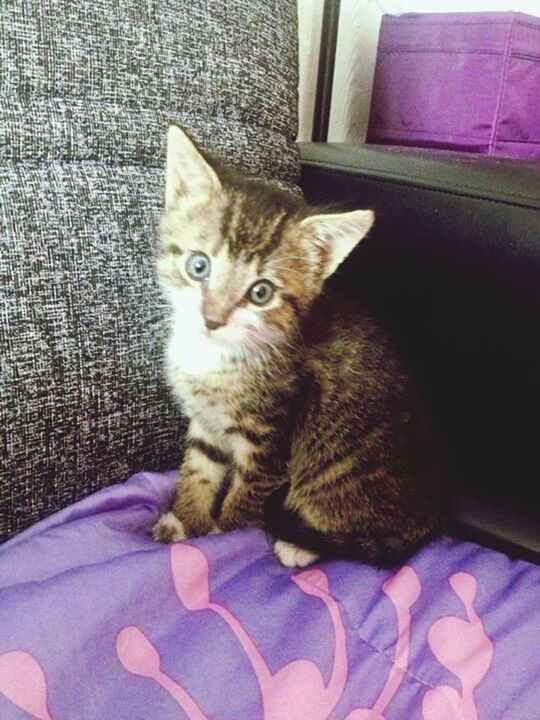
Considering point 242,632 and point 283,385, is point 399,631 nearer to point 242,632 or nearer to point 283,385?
point 242,632

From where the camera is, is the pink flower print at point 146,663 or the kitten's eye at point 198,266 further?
the kitten's eye at point 198,266

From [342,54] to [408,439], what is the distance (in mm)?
977

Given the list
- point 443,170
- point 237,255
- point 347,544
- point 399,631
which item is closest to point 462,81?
point 443,170

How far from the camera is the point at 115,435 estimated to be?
0.88 m

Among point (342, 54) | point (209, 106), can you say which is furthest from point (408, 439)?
point (342, 54)

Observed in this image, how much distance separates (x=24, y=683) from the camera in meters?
0.60

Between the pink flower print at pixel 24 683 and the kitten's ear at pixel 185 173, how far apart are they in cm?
55

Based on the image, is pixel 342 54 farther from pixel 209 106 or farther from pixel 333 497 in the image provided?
pixel 333 497

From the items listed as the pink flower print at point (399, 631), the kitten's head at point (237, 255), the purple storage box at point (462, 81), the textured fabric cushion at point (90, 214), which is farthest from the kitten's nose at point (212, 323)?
the purple storage box at point (462, 81)

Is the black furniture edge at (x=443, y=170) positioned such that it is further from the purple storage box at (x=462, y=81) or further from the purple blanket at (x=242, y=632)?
the purple blanket at (x=242, y=632)

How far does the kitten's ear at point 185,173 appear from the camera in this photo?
78 centimetres

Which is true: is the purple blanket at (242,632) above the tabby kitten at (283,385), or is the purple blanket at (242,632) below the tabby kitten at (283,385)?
below

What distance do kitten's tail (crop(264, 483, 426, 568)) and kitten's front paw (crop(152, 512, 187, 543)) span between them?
0.11 m

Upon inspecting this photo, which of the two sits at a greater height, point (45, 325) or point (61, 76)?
point (61, 76)
